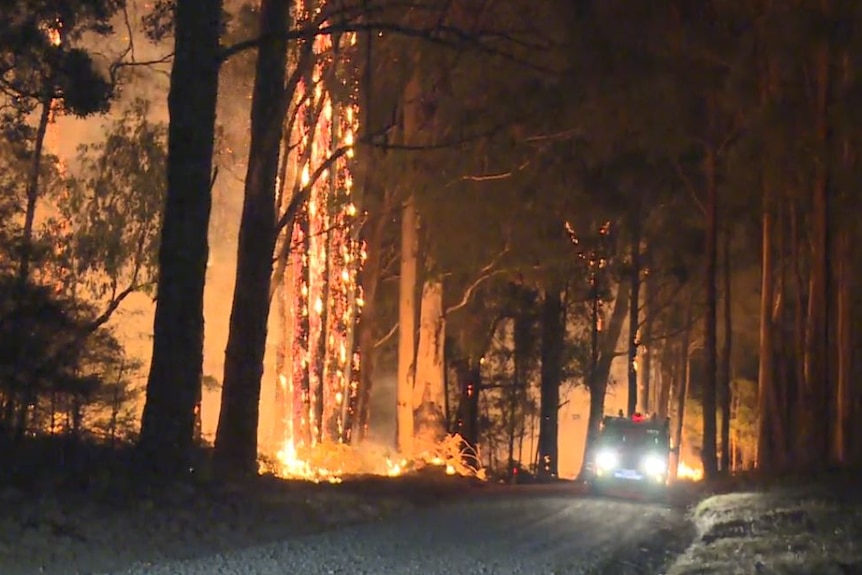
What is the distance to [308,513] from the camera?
14.7 meters

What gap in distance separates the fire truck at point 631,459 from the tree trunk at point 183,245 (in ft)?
42.6

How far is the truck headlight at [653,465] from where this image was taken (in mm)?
25578

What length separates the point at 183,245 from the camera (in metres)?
15.0

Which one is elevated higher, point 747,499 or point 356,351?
point 356,351

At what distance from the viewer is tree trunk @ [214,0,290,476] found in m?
18.3

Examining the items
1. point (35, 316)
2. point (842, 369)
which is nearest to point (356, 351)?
point (842, 369)

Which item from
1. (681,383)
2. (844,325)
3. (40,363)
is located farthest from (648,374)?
(40,363)

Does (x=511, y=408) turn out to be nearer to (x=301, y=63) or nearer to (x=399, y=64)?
(x=399, y=64)

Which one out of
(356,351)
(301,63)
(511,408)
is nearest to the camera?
(301,63)

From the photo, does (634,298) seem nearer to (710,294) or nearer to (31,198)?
(710,294)

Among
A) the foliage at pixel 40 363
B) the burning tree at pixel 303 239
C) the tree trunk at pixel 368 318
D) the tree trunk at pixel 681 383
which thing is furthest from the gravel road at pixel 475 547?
the tree trunk at pixel 681 383

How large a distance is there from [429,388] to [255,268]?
13.1 metres

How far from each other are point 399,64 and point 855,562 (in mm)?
20665

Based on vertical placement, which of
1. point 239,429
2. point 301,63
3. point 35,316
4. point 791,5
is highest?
point 791,5
